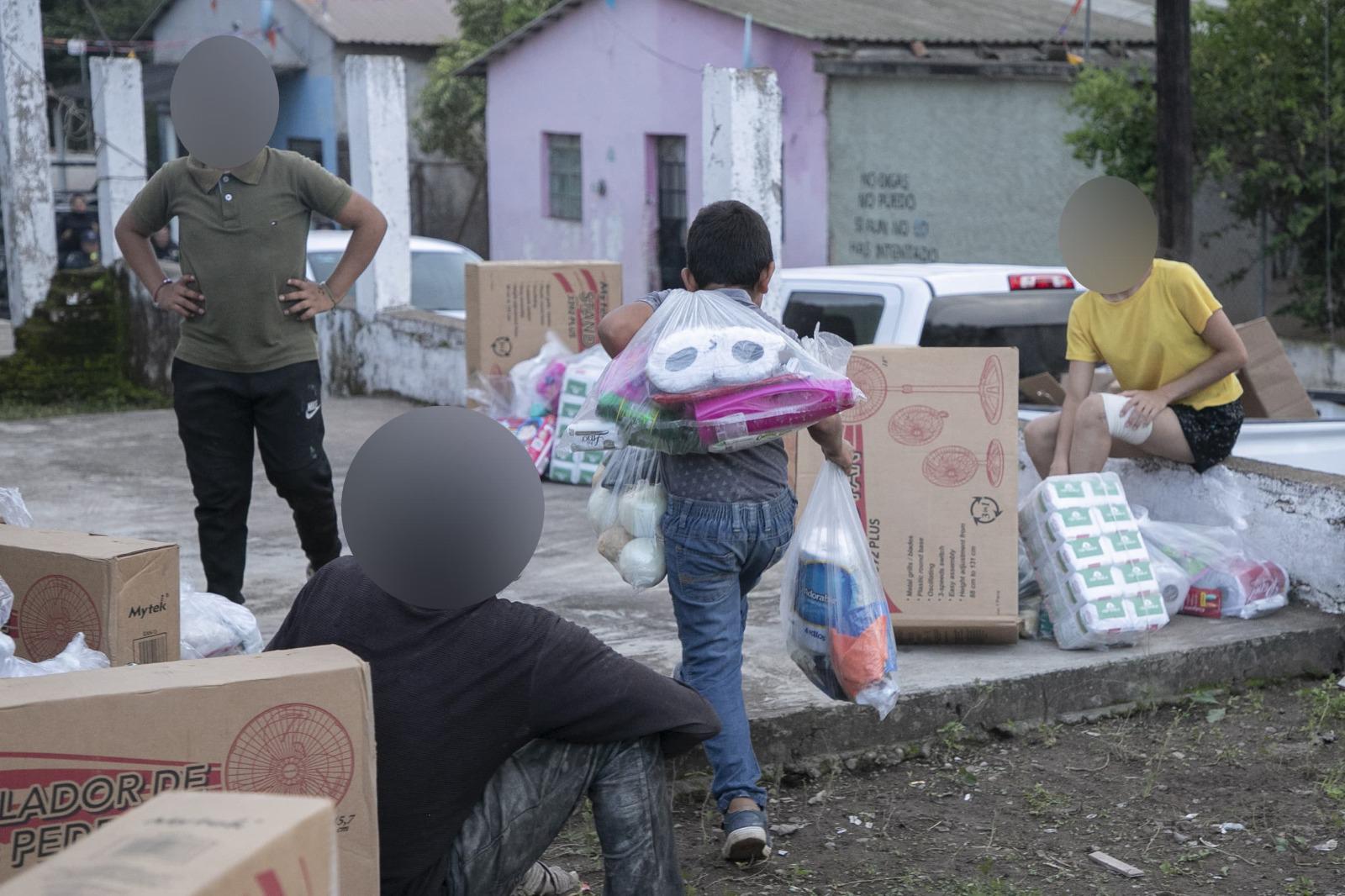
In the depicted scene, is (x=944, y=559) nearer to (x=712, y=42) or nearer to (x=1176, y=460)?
(x=1176, y=460)

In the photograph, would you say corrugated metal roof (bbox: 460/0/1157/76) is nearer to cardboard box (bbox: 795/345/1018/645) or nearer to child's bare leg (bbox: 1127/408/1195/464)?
child's bare leg (bbox: 1127/408/1195/464)

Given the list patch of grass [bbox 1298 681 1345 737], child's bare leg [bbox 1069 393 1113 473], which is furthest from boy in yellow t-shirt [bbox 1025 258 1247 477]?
patch of grass [bbox 1298 681 1345 737]

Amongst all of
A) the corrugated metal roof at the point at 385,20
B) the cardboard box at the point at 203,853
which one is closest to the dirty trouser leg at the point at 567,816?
the cardboard box at the point at 203,853

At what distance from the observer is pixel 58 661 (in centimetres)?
283

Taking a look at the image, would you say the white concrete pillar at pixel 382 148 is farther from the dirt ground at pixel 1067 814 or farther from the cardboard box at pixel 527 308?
the dirt ground at pixel 1067 814

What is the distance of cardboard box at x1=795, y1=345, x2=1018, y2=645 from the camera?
459 cm

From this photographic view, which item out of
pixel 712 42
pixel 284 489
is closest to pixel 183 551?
pixel 284 489

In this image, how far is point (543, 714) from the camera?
8.45ft

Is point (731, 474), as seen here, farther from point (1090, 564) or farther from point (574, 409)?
point (574, 409)

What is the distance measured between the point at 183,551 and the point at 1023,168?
9.95 m

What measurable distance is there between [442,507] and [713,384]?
3.20 feet

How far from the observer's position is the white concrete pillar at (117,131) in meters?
10.9

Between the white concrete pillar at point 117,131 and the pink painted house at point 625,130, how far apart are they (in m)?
6.85

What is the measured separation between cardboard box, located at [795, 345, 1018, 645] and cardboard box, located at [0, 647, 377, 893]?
2.42 m
